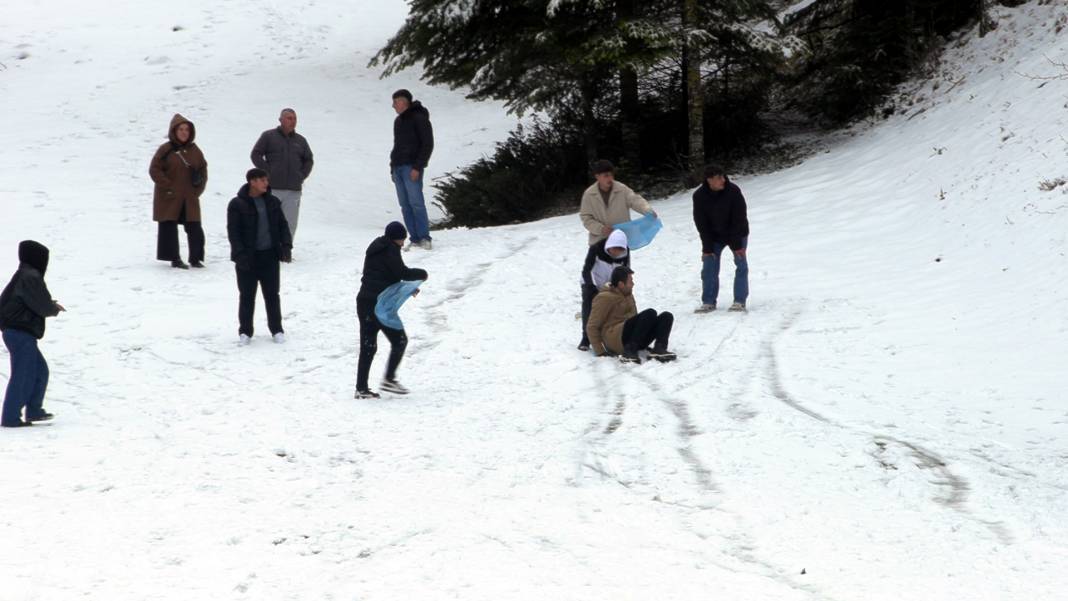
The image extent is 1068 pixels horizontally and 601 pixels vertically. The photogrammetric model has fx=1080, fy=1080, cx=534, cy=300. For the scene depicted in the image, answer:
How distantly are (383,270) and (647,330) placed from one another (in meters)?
2.65

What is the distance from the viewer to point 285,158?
14.8 meters

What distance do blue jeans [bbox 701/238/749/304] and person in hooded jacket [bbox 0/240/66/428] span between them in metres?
6.73

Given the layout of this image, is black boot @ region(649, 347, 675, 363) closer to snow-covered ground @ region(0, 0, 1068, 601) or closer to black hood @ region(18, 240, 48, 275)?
snow-covered ground @ region(0, 0, 1068, 601)

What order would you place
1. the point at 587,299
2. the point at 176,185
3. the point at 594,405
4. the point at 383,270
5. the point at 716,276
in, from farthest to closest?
the point at 176,185
the point at 716,276
the point at 587,299
the point at 383,270
the point at 594,405

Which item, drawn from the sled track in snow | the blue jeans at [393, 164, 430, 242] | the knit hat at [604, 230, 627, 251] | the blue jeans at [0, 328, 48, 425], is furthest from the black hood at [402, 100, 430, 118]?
the blue jeans at [0, 328, 48, 425]

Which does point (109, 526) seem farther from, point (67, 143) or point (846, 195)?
point (67, 143)

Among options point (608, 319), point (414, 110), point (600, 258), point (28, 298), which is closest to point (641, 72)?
point (414, 110)

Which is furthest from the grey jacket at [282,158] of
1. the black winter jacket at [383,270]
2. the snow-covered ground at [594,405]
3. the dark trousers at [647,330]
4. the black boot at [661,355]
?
the black boot at [661,355]

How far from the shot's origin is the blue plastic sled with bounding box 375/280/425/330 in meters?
9.44

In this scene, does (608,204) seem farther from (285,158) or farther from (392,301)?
(285,158)

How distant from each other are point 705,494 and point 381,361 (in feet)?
15.7

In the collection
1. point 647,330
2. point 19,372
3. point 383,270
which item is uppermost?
point 383,270

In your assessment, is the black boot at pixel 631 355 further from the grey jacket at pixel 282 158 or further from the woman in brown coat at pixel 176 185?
the woman in brown coat at pixel 176 185

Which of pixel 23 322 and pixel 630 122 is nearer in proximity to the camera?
pixel 23 322
